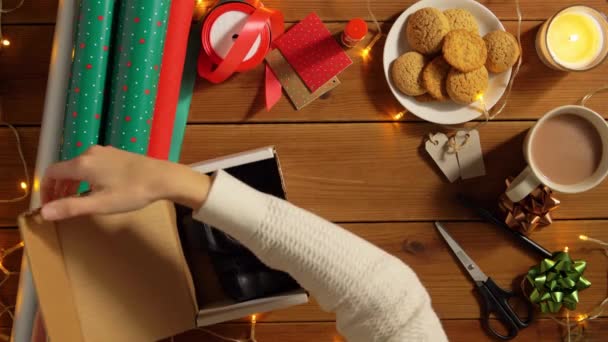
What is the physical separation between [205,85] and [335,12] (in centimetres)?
22

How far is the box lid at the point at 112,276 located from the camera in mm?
485

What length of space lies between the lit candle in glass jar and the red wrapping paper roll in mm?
518

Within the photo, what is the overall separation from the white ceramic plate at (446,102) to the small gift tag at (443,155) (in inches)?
1.1

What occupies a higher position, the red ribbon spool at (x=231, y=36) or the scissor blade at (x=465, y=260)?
the red ribbon spool at (x=231, y=36)

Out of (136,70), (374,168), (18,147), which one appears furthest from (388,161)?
(18,147)

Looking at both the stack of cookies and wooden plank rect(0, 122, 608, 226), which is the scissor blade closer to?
wooden plank rect(0, 122, 608, 226)

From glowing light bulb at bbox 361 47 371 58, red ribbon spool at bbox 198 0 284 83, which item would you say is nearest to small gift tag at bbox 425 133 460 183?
glowing light bulb at bbox 361 47 371 58

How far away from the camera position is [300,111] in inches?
30.0

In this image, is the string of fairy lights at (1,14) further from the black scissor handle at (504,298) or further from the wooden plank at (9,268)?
the black scissor handle at (504,298)

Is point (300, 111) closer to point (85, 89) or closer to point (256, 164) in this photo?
point (256, 164)

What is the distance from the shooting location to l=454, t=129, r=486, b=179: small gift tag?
2.52ft

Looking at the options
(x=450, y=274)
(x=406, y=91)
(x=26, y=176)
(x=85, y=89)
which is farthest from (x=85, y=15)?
(x=450, y=274)

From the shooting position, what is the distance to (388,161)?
773 mm

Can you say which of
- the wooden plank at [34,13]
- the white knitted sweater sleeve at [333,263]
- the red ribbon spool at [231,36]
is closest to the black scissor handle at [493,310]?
the white knitted sweater sleeve at [333,263]
